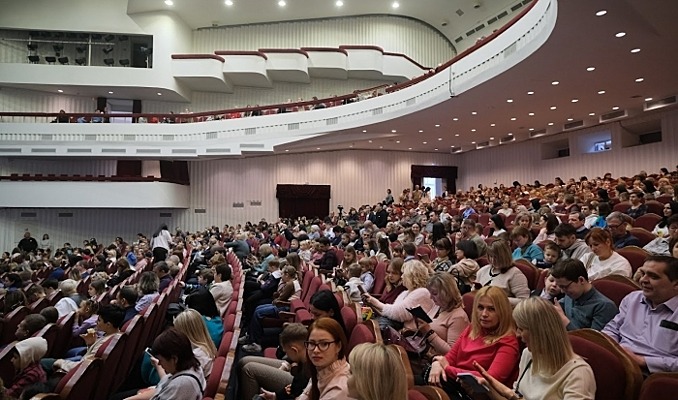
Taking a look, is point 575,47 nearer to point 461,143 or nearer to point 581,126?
point 581,126

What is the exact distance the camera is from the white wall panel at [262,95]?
1714cm

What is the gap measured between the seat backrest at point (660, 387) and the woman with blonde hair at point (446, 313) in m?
0.96

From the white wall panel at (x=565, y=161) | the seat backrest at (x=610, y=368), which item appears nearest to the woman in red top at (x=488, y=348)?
the seat backrest at (x=610, y=368)

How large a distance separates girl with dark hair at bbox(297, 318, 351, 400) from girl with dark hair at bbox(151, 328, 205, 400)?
0.52 meters

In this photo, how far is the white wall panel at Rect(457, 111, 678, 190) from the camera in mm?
10539

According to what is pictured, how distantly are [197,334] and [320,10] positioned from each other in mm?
17268

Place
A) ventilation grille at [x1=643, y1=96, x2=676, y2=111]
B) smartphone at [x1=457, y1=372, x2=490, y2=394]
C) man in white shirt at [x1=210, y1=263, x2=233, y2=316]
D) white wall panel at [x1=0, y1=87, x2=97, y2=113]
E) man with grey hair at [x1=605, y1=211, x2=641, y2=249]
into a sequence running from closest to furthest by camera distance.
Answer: smartphone at [x1=457, y1=372, x2=490, y2=394], man with grey hair at [x1=605, y1=211, x2=641, y2=249], man in white shirt at [x1=210, y1=263, x2=233, y2=316], ventilation grille at [x1=643, y1=96, x2=676, y2=111], white wall panel at [x1=0, y1=87, x2=97, y2=113]

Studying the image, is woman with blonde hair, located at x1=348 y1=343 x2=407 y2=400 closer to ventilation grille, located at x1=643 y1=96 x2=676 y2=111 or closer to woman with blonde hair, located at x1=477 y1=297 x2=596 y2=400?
woman with blonde hair, located at x1=477 y1=297 x2=596 y2=400

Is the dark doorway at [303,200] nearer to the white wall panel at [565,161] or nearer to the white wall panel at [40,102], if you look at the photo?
the white wall panel at [565,161]

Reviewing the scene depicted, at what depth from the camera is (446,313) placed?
243cm

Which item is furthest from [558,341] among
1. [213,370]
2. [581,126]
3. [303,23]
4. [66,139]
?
→ [303,23]

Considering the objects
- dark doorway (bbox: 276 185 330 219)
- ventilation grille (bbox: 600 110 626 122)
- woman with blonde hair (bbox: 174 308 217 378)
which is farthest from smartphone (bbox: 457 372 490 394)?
dark doorway (bbox: 276 185 330 219)

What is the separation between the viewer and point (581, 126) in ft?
38.5

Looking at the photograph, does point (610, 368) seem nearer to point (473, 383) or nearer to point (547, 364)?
point (547, 364)
